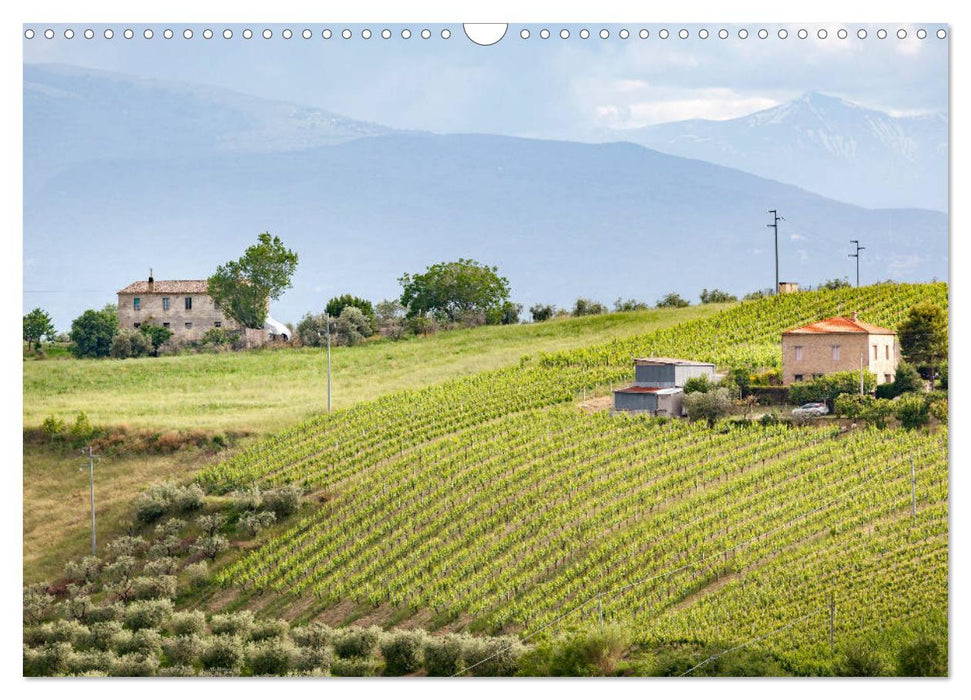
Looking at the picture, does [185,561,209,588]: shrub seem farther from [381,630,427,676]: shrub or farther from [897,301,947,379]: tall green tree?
[897,301,947,379]: tall green tree

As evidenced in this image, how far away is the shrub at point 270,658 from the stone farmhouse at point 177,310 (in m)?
3.94

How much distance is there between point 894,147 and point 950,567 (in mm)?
3530

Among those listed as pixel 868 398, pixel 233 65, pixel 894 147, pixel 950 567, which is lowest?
pixel 950 567

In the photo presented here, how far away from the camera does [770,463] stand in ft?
44.8

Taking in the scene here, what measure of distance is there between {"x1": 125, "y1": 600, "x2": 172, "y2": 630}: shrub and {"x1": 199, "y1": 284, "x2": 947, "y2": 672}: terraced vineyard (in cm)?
71

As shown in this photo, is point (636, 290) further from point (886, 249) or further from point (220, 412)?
point (220, 412)

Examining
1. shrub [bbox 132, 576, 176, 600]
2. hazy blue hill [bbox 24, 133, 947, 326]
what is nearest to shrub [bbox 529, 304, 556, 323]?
hazy blue hill [bbox 24, 133, 947, 326]

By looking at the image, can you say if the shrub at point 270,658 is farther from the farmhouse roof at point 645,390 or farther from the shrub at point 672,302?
the shrub at point 672,302

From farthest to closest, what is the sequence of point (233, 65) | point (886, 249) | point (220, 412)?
point (220, 412)
point (886, 249)
point (233, 65)

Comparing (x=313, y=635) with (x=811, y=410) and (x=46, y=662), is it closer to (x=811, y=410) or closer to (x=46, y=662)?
(x=46, y=662)

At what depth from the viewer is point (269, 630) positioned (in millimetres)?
11961

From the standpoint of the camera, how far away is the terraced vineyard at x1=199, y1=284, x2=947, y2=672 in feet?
37.3

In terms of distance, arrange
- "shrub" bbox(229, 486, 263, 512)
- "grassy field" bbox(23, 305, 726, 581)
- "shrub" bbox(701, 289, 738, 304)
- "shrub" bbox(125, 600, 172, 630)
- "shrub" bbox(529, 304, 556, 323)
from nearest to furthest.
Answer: "shrub" bbox(125, 600, 172, 630)
"grassy field" bbox(23, 305, 726, 581)
"shrub" bbox(229, 486, 263, 512)
"shrub" bbox(529, 304, 556, 323)
"shrub" bbox(701, 289, 738, 304)
